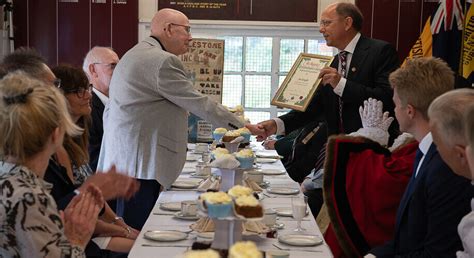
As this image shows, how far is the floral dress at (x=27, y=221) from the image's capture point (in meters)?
2.03

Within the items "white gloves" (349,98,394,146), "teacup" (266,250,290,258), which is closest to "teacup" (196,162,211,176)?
"white gloves" (349,98,394,146)

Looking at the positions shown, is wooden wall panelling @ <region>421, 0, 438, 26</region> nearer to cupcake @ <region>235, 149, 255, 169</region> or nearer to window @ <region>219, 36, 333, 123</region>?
window @ <region>219, 36, 333, 123</region>

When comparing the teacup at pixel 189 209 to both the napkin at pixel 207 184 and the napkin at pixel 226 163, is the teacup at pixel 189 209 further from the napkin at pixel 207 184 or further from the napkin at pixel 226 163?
the napkin at pixel 207 184

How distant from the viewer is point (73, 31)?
795 cm

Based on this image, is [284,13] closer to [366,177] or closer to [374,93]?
[374,93]

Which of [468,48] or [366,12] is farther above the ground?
[366,12]

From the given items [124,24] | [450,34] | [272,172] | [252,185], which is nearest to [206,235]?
[252,185]

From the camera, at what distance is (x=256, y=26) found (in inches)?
310

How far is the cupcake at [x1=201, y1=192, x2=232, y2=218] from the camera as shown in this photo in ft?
Result: 7.32

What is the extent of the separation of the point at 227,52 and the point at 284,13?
88 cm

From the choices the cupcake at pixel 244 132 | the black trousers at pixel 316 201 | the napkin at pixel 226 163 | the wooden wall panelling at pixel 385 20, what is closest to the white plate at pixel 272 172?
the cupcake at pixel 244 132

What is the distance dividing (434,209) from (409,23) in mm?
5628

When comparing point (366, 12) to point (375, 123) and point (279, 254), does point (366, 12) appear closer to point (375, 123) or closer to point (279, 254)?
point (375, 123)

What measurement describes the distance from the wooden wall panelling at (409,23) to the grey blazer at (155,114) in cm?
403
